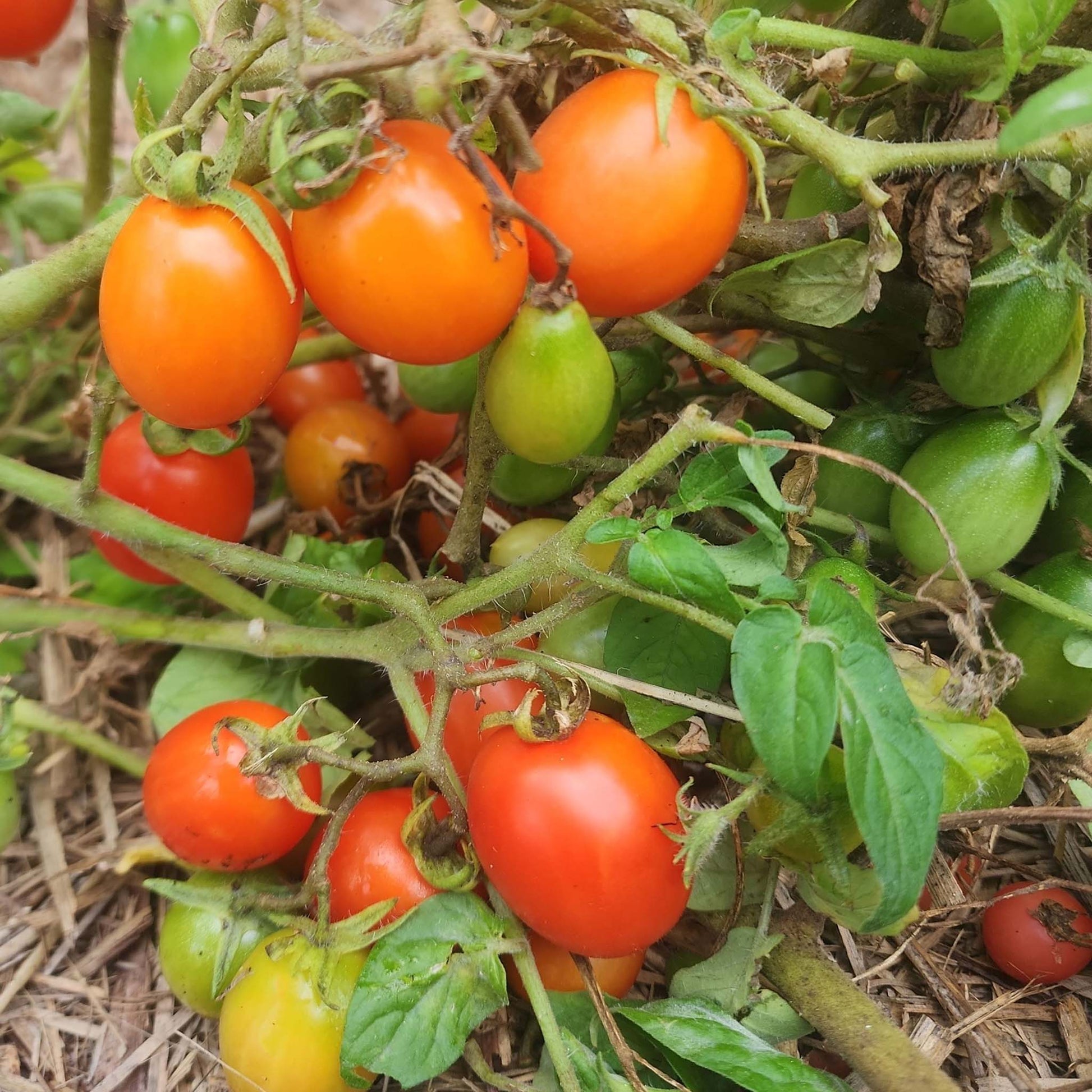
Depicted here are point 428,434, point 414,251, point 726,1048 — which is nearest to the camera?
point 414,251

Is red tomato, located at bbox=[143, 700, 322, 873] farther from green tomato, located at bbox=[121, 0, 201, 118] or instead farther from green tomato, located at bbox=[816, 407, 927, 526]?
green tomato, located at bbox=[121, 0, 201, 118]

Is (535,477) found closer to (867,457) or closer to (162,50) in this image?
(867,457)

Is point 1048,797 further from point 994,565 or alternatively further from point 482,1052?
point 482,1052

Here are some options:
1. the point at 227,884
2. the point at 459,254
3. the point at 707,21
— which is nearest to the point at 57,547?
the point at 227,884

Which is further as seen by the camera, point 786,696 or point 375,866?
point 375,866

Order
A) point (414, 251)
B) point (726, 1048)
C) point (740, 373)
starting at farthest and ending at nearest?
point (740, 373), point (726, 1048), point (414, 251)

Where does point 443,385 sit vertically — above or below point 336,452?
above

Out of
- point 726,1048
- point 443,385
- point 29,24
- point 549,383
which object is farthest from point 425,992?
point 29,24
